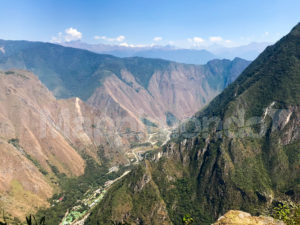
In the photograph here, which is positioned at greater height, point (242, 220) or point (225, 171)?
point (242, 220)

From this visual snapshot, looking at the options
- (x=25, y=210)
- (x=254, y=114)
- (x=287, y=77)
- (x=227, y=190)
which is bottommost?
(x=25, y=210)

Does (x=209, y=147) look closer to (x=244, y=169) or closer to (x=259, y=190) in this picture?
(x=244, y=169)

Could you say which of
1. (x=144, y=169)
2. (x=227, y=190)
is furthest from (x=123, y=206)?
(x=227, y=190)

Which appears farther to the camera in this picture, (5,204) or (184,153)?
(184,153)

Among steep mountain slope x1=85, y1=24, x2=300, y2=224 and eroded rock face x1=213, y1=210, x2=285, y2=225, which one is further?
steep mountain slope x1=85, y1=24, x2=300, y2=224

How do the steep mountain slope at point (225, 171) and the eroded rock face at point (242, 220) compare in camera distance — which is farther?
the steep mountain slope at point (225, 171)

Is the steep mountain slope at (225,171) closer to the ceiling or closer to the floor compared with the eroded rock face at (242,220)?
closer to the floor

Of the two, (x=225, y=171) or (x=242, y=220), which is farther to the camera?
(x=225, y=171)

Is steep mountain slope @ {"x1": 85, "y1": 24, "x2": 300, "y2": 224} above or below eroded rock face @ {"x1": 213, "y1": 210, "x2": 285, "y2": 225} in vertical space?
below
